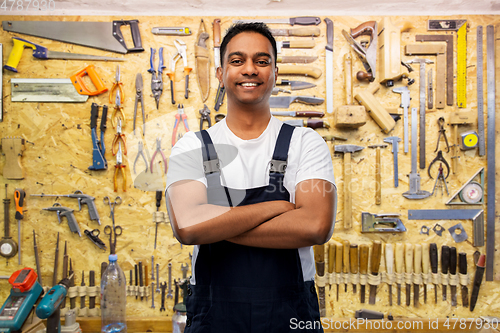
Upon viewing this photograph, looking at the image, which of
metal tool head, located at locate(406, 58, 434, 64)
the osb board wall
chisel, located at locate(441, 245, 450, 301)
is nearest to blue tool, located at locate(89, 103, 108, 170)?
the osb board wall

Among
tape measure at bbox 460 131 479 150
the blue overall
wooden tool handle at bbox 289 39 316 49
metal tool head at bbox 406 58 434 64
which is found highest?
wooden tool handle at bbox 289 39 316 49

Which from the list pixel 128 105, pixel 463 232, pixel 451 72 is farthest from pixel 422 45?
pixel 128 105

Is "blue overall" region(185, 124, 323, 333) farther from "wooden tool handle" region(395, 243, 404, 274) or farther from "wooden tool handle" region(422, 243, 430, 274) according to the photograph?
"wooden tool handle" region(422, 243, 430, 274)

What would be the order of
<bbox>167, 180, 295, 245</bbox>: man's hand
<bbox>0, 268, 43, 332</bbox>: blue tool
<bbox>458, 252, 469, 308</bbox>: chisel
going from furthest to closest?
<bbox>458, 252, 469, 308</bbox>: chisel < <bbox>0, 268, 43, 332</bbox>: blue tool < <bbox>167, 180, 295, 245</bbox>: man's hand

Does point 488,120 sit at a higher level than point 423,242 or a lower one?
higher

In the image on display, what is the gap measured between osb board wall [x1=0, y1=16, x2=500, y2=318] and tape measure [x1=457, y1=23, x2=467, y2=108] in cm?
5

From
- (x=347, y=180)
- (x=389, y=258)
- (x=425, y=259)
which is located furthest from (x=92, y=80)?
(x=425, y=259)

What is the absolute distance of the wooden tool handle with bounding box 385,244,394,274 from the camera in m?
2.14

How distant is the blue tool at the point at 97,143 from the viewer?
2.14 meters

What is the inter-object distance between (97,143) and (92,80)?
0.50m

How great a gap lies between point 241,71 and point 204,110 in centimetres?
118

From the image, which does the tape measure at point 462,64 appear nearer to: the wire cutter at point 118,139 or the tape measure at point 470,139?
the tape measure at point 470,139

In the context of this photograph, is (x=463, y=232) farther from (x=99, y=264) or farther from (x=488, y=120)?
(x=99, y=264)

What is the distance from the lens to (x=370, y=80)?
2.18 meters
